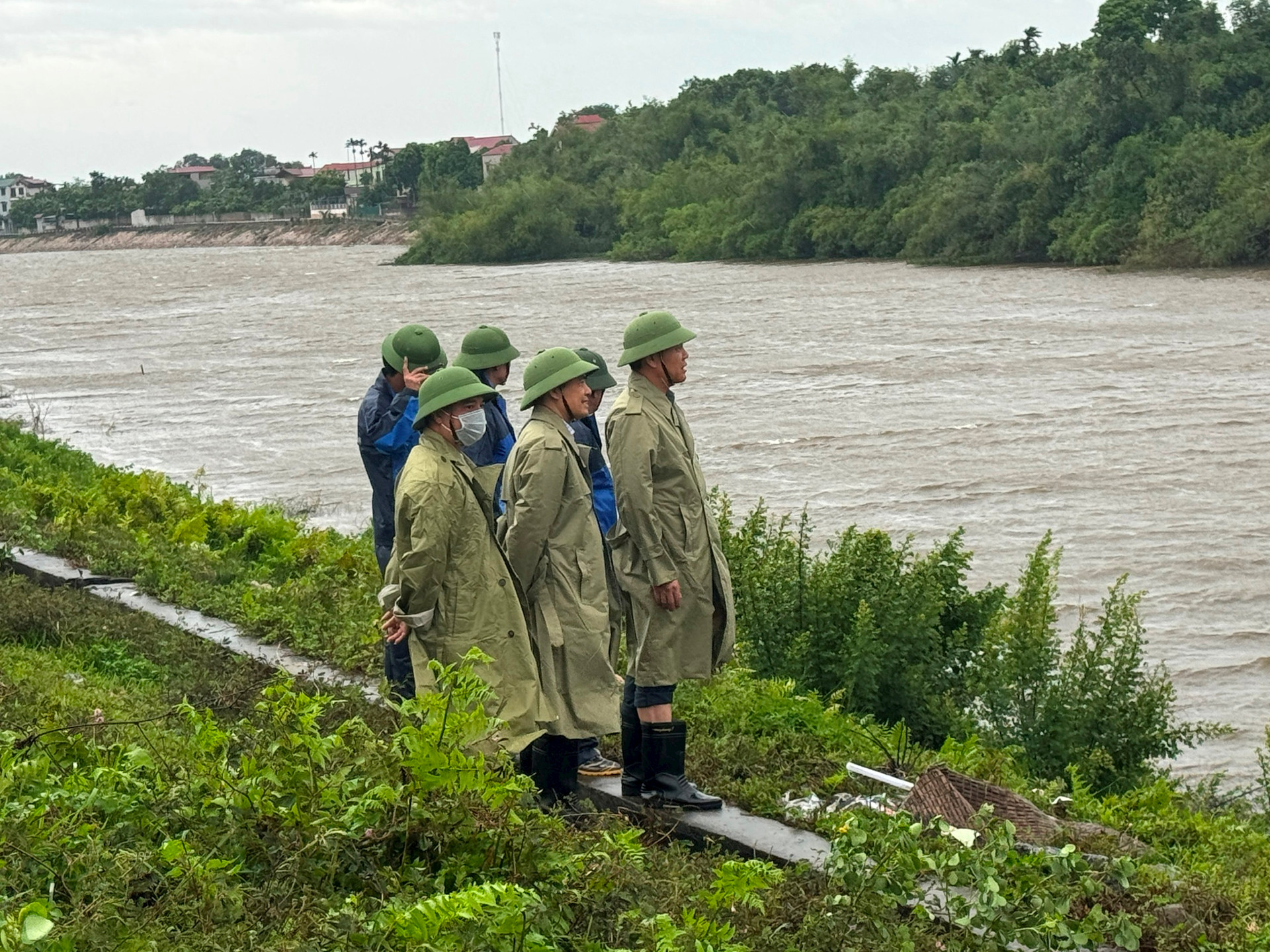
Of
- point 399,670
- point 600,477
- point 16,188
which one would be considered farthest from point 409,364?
point 16,188

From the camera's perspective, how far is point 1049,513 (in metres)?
15.1

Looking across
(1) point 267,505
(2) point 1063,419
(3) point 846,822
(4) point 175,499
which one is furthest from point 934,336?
(3) point 846,822

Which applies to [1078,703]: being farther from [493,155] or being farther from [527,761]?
[493,155]

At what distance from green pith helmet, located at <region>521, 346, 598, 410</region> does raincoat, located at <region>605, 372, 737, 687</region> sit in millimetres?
221

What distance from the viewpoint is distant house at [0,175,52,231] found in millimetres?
170250

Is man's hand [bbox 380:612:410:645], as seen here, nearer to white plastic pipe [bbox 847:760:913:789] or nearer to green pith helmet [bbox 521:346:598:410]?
→ green pith helmet [bbox 521:346:598:410]

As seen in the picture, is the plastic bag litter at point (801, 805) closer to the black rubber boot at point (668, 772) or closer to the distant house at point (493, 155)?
the black rubber boot at point (668, 772)

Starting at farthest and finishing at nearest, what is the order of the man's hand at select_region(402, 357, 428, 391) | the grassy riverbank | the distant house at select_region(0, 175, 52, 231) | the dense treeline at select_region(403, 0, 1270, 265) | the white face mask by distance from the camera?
the distant house at select_region(0, 175, 52, 231), the dense treeline at select_region(403, 0, 1270, 265), the man's hand at select_region(402, 357, 428, 391), the white face mask, the grassy riverbank

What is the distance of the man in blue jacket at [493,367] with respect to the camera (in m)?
6.33

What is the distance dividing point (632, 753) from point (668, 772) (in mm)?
195

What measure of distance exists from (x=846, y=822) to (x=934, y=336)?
83.6ft

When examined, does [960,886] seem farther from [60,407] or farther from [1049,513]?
[60,407]

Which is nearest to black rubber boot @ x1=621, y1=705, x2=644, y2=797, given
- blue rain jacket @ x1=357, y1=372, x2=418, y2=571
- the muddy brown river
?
blue rain jacket @ x1=357, y1=372, x2=418, y2=571

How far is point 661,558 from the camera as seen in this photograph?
5.68m
